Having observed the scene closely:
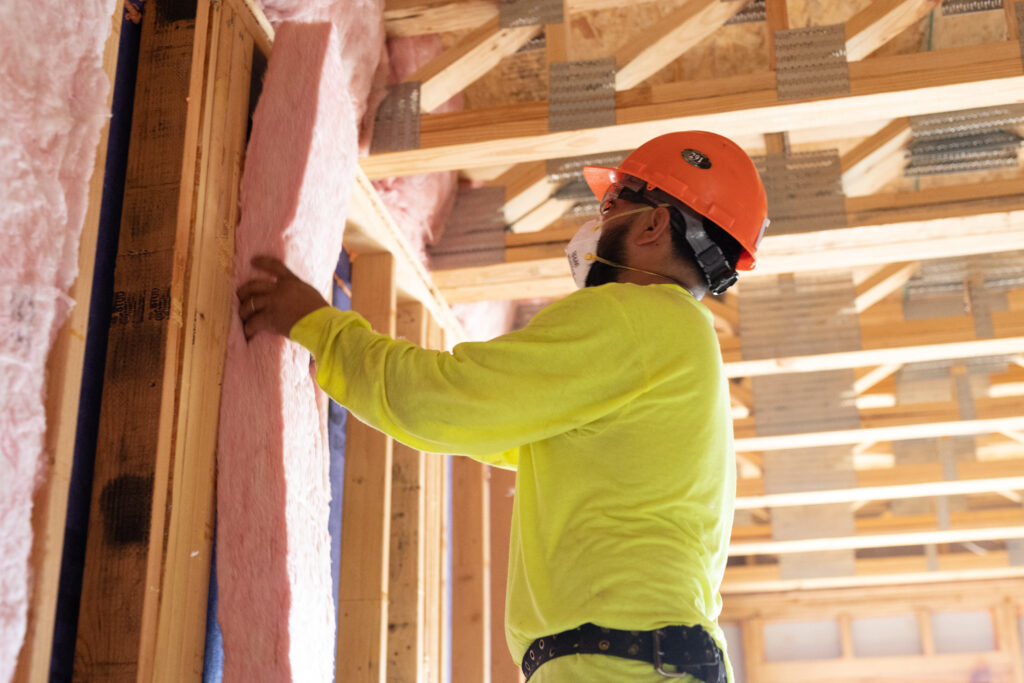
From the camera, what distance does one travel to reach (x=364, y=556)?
2.72 metres

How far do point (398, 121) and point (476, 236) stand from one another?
2.50 feet

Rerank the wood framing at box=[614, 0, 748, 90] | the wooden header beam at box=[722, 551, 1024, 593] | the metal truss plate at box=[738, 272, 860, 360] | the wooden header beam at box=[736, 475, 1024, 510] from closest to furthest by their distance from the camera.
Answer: the wood framing at box=[614, 0, 748, 90] → the metal truss plate at box=[738, 272, 860, 360] → the wooden header beam at box=[736, 475, 1024, 510] → the wooden header beam at box=[722, 551, 1024, 593]

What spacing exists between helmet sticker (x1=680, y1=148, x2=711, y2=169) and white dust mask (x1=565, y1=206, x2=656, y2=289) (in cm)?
13

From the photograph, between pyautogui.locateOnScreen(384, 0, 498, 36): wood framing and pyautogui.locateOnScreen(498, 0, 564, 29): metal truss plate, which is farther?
pyautogui.locateOnScreen(384, 0, 498, 36): wood framing

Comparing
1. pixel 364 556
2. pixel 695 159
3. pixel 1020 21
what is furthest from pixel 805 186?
pixel 364 556

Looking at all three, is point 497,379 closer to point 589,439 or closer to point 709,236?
point 589,439

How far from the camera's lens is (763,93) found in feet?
9.05

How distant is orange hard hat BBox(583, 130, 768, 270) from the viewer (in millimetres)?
2061

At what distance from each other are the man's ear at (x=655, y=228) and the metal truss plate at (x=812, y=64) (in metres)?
0.90

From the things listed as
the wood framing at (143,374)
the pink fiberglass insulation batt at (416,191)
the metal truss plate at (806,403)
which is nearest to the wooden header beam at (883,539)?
the metal truss plate at (806,403)

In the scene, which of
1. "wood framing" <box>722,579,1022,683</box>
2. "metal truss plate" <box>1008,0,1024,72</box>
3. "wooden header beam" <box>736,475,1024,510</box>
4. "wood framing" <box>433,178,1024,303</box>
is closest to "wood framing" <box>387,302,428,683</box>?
"wood framing" <box>433,178,1024,303</box>

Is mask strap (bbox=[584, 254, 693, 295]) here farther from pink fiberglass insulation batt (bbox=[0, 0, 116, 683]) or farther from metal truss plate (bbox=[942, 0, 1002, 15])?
metal truss plate (bbox=[942, 0, 1002, 15])

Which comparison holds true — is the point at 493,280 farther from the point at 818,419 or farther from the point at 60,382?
the point at 60,382

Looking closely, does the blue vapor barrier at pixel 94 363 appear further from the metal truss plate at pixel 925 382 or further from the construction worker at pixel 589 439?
the metal truss plate at pixel 925 382
